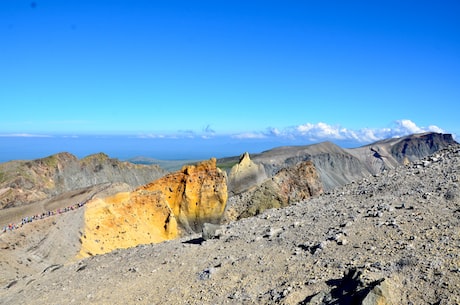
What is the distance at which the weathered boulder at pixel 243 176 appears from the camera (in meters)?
80.1

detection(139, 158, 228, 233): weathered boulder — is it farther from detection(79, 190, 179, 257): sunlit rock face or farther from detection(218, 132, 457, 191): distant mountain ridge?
detection(218, 132, 457, 191): distant mountain ridge

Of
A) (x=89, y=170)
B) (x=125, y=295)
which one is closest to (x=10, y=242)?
(x=125, y=295)

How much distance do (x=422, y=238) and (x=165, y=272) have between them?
942cm

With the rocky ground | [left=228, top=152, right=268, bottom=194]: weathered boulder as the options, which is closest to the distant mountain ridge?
[left=228, top=152, right=268, bottom=194]: weathered boulder

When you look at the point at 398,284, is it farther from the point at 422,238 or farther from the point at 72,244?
the point at 72,244

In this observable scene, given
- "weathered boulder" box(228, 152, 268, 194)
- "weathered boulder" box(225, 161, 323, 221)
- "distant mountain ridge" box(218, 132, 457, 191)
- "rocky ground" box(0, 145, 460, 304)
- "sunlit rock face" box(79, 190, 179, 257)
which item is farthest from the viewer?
"distant mountain ridge" box(218, 132, 457, 191)

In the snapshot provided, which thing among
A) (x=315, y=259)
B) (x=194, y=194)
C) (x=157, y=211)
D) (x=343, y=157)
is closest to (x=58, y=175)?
(x=194, y=194)

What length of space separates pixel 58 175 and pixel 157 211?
54155mm

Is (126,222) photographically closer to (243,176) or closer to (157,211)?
(157,211)

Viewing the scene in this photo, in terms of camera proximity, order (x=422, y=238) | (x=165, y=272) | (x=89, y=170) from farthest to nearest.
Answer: (x=89, y=170), (x=165, y=272), (x=422, y=238)

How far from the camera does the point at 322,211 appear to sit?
17.9 metres

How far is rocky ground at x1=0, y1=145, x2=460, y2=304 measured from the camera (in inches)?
382

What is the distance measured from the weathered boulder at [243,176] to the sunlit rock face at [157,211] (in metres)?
33.8

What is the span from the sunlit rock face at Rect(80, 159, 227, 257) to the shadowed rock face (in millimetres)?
30619
